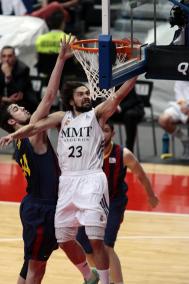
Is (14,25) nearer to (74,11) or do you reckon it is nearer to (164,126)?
(74,11)

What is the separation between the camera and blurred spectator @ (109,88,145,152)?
14203 millimetres

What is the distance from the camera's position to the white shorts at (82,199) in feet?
25.8

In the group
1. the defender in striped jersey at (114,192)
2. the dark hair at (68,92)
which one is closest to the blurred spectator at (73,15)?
the defender in striped jersey at (114,192)

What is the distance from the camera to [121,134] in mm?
15547

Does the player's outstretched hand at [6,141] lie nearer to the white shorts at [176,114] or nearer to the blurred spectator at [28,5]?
the white shorts at [176,114]

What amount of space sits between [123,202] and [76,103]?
3.84ft

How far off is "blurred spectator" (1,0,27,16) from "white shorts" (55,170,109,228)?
10.0 meters

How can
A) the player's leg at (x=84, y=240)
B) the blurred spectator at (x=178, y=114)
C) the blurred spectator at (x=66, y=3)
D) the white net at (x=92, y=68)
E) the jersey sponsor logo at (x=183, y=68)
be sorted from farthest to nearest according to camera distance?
1. the blurred spectator at (x=66, y=3)
2. the blurred spectator at (x=178, y=114)
3. the player's leg at (x=84, y=240)
4. the white net at (x=92, y=68)
5. the jersey sponsor logo at (x=183, y=68)

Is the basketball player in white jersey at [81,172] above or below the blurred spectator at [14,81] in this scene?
above

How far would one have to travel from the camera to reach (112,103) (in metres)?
8.05

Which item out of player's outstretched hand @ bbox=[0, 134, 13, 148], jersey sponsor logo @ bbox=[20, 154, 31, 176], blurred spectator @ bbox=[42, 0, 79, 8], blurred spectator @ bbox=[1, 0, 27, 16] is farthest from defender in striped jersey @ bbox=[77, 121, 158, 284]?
blurred spectator @ bbox=[42, 0, 79, 8]

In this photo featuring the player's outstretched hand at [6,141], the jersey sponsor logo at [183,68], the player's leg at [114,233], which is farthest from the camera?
the player's leg at [114,233]

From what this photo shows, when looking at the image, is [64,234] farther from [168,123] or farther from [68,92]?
[168,123]

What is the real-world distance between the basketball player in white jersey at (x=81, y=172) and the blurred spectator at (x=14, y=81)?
238 inches
